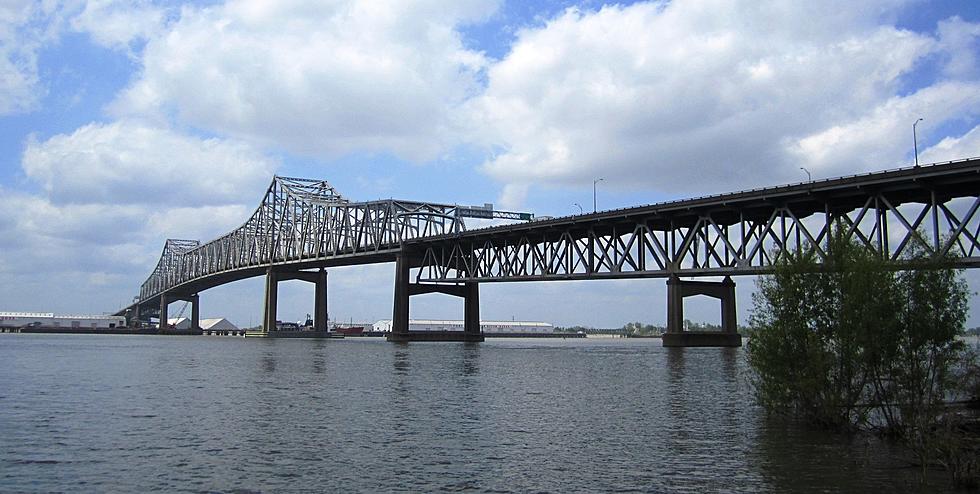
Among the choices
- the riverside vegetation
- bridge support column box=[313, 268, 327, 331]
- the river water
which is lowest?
the river water

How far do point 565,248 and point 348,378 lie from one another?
54.8 metres

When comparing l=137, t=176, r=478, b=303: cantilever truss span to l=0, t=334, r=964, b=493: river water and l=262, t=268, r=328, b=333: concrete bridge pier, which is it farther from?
l=0, t=334, r=964, b=493: river water

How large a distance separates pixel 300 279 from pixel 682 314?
4106 inches

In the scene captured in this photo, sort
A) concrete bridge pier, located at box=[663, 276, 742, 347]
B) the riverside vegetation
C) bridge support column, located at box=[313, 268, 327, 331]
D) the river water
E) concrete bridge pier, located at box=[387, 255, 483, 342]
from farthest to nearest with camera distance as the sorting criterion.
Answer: bridge support column, located at box=[313, 268, 327, 331], concrete bridge pier, located at box=[387, 255, 483, 342], concrete bridge pier, located at box=[663, 276, 742, 347], the riverside vegetation, the river water

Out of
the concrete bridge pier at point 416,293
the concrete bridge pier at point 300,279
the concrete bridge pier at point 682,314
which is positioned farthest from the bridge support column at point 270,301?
the concrete bridge pier at point 682,314

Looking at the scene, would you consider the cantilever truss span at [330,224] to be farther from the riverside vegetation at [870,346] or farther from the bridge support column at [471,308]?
the riverside vegetation at [870,346]

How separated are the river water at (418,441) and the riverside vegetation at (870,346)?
1.09 meters

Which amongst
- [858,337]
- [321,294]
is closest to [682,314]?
[858,337]

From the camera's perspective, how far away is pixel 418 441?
26.6 m

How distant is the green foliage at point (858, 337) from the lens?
23781 mm

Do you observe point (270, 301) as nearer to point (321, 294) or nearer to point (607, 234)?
point (321, 294)

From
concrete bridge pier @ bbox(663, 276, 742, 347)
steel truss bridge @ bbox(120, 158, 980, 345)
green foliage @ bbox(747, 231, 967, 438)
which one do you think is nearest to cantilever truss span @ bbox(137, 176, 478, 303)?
steel truss bridge @ bbox(120, 158, 980, 345)

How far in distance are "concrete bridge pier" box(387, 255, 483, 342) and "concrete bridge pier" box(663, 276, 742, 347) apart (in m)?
47.8

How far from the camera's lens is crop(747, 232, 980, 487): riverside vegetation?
23641 millimetres
